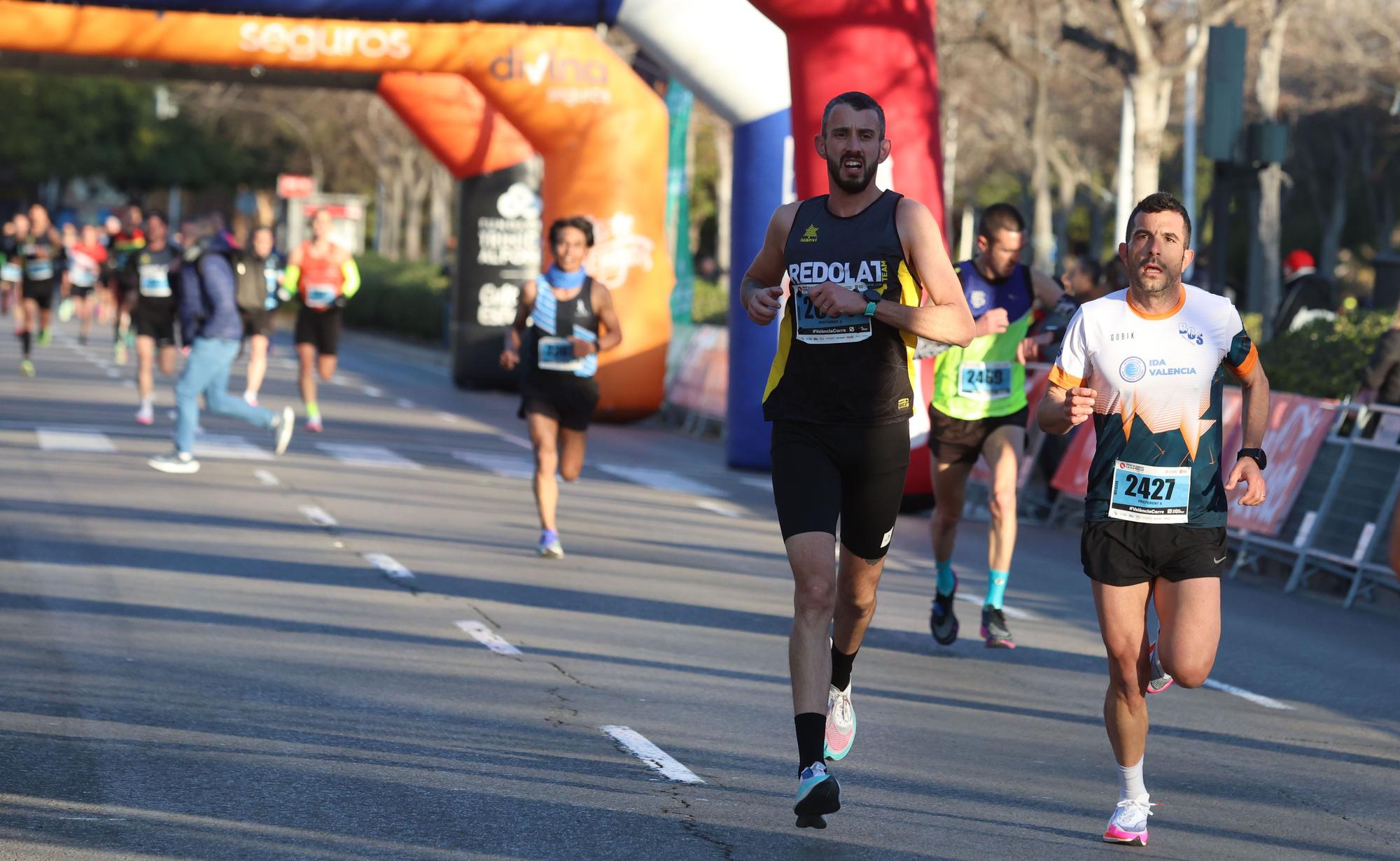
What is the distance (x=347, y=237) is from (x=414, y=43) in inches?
1373

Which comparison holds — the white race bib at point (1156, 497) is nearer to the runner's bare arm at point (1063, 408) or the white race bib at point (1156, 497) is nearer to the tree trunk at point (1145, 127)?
the runner's bare arm at point (1063, 408)

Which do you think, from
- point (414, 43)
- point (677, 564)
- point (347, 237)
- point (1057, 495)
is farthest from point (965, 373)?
point (347, 237)

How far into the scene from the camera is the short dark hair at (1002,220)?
975 cm

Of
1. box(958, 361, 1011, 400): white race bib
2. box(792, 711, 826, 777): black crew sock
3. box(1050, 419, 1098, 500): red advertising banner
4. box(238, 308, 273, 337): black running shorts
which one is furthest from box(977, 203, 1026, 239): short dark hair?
box(238, 308, 273, 337): black running shorts

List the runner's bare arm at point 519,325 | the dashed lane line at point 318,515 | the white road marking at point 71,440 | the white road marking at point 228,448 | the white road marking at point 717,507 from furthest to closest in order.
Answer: the white road marking at point 228,448, the white road marking at point 71,440, the white road marking at point 717,507, the dashed lane line at point 318,515, the runner's bare arm at point 519,325

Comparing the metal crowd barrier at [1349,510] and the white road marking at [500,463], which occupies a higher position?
the metal crowd barrier at [1349,510]

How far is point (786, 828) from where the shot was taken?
5988mm

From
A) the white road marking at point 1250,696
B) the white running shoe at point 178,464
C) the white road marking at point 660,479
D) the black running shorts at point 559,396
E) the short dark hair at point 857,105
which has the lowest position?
the white road marking at point 660,479

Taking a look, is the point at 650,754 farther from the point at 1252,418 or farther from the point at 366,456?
the point at 366,456

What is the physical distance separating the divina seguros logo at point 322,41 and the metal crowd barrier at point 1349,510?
12067mm

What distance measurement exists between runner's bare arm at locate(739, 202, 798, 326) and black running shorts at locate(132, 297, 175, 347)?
1494 cm

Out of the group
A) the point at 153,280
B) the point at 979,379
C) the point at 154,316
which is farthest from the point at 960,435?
the point at 154,316

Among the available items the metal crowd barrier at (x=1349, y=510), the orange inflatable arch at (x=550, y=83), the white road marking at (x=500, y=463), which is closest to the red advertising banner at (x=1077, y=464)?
the metal crowd barrier at (x=1349, y=510)

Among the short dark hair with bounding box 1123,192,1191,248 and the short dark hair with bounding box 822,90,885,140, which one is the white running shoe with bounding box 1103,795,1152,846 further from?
the short dark hair with bounding box 822,90,885,140
